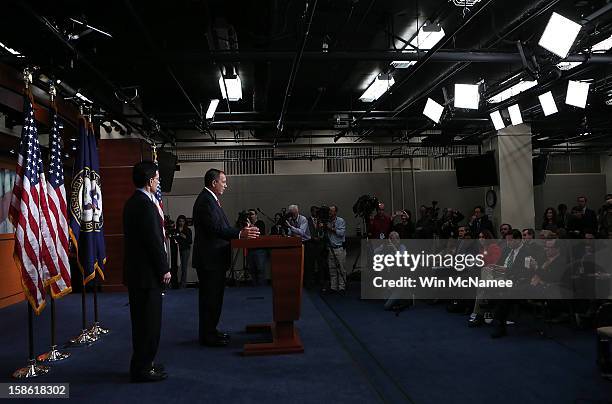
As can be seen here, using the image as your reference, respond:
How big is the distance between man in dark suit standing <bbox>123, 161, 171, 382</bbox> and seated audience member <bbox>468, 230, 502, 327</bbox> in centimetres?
380

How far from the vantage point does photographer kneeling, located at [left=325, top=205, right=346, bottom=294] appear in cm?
867

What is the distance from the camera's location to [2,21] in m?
4.65

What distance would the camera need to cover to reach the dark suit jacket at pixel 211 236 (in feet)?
14.1

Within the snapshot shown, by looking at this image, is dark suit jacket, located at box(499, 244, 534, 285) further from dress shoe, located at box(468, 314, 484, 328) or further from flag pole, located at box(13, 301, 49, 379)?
flag pole, located at box(13, 301, 49, 379)

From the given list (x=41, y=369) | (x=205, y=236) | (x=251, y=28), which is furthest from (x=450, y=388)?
(x=251, y=28)

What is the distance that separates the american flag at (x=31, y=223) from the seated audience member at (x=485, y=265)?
460cm

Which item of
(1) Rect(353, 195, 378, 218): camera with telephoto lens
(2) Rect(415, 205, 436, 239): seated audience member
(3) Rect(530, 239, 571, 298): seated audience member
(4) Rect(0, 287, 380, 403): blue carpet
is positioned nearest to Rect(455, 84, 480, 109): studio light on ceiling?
(2) Rect(415, 205, 436, 239): seated audience member

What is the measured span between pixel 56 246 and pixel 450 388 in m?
3.54

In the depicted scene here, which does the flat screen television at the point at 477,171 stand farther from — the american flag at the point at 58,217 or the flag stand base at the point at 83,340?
the american flag at the point at 58,217

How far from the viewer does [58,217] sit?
4246 millimetres

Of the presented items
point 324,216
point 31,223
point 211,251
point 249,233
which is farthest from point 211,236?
point 324,216

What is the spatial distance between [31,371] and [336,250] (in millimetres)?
5725

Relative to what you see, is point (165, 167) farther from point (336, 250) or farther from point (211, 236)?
point (211, 236)

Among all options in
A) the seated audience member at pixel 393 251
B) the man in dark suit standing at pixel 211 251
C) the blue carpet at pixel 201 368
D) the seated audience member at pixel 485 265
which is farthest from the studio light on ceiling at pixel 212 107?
the seated audience member at pixel 485 265
